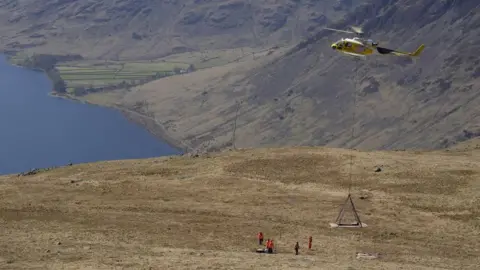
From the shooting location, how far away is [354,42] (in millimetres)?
59344

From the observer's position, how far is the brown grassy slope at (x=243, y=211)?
34.1 metres

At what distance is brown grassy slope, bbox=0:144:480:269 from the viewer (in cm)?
3406

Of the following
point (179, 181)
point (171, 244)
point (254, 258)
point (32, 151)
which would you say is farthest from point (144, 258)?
point (32, 151)

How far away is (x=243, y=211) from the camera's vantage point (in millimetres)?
41625

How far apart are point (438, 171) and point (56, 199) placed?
90.0 ft

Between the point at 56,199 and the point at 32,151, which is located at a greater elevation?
the point at 32,151

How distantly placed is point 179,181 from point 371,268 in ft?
64.6

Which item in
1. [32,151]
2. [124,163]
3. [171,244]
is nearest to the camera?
[171,244]

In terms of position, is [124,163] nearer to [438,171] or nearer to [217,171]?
[217,171]

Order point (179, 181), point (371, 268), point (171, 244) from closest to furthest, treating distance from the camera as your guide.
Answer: point (371, 268) < point (171, 244) < point (179, 181)

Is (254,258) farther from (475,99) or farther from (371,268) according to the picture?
(475,99)

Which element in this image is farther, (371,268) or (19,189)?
(19,189)

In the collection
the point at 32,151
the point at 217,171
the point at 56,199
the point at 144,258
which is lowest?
the point at 144,258

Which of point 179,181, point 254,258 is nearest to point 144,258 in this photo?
point 254,258
